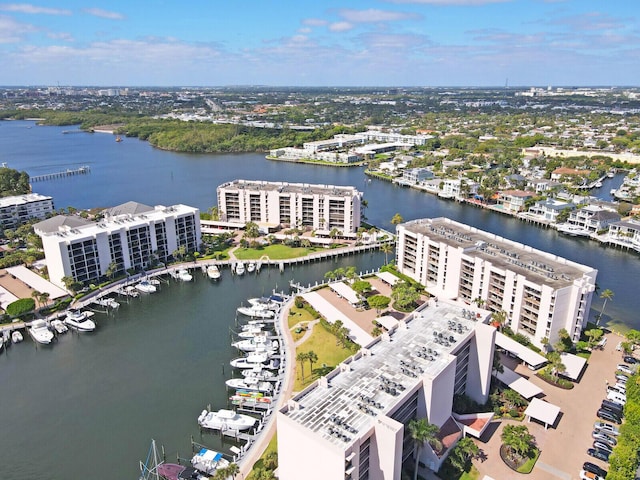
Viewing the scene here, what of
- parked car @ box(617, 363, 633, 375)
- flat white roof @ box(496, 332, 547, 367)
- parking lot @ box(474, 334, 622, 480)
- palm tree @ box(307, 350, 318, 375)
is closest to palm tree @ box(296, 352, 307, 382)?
palm tree @ box(307, 350, 318, 375)

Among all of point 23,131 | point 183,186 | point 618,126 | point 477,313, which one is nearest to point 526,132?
point 618,126

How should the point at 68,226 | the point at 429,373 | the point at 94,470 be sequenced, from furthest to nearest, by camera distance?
1. the point at 68,226
2. the point at 94,470
3. the point at 429,373

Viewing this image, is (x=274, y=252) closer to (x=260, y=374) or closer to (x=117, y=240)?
(x=117, y=240)

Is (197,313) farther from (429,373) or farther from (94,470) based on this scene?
(429,373)

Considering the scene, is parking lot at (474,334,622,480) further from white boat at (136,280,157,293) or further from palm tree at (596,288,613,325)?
white boat at (136,280,157,293)

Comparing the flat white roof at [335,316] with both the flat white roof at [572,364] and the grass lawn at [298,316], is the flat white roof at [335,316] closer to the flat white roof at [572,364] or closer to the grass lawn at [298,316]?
the grass lawn at [298,316]

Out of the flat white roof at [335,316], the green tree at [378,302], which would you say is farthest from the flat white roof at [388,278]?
the flat white roof at [335,316]
